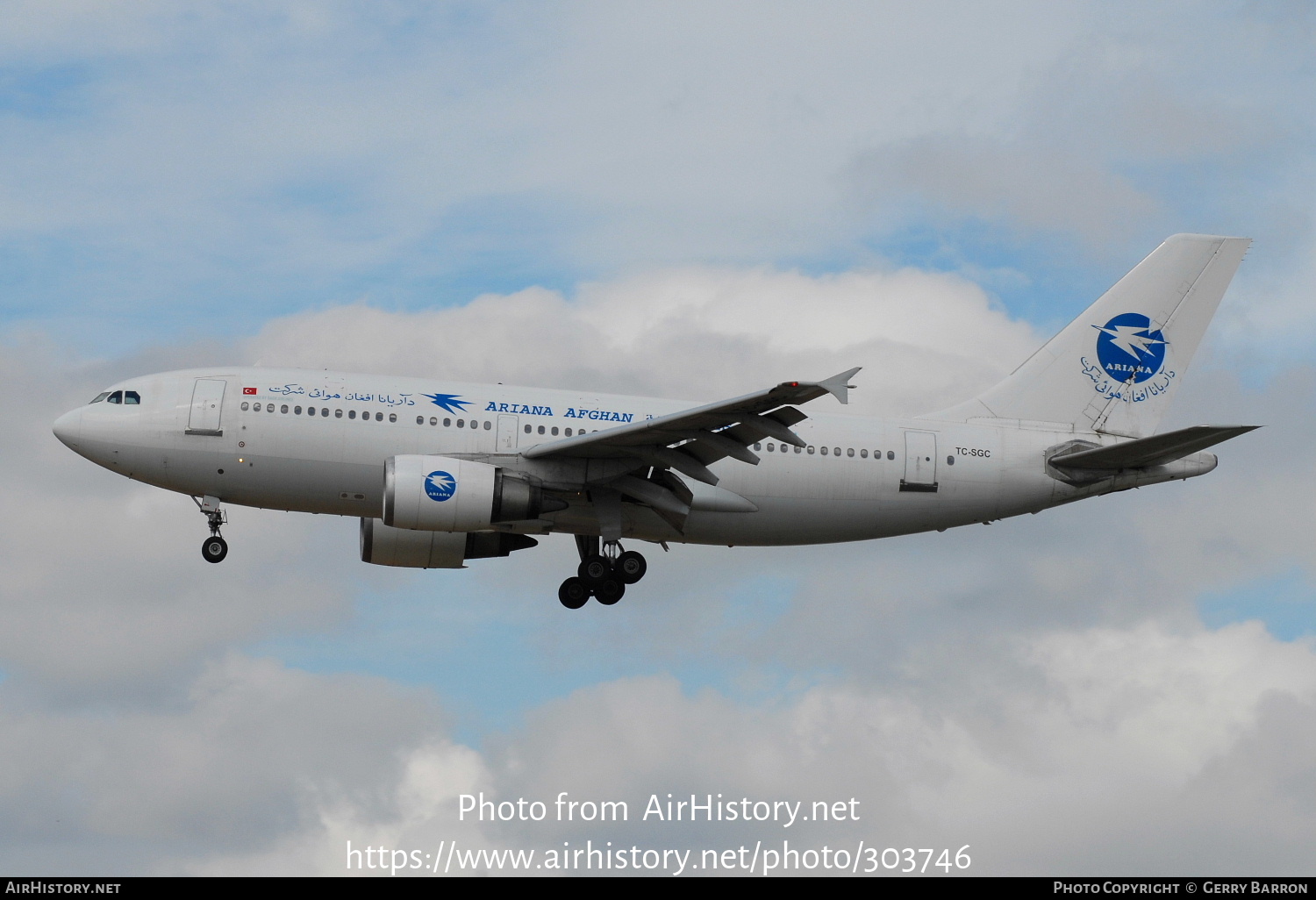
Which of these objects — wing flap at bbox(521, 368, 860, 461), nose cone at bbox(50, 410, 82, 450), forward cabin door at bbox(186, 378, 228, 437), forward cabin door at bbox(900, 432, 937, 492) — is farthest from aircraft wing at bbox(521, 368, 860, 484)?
nose cone at bbox(50, 410, 82, 450)

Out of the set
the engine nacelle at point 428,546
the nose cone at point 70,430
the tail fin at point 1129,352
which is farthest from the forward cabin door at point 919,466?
the nose cone at point 70,430

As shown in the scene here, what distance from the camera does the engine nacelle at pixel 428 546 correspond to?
37281 millimetres

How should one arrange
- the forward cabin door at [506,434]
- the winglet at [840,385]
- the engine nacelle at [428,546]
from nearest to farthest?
the winglet at [840,385]
the forward cabin door at [506,434]
the engine nacelle at [428,546]

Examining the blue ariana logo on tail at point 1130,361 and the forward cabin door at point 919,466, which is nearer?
the forward cabin door at point 919,466

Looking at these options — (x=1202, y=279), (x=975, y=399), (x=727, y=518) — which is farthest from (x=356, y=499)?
(x=1202, y=279)

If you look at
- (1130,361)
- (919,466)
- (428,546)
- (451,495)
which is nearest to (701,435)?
(451,495)

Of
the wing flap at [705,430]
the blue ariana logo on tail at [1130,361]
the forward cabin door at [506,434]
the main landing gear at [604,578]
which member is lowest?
the main landing gear at [604,578]

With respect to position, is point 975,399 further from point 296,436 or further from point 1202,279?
point 296,436

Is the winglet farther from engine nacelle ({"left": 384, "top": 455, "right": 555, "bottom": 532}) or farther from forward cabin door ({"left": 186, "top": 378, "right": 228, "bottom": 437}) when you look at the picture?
forward cabin door ({"left": 186, "top": 378, "right": 228, "bottom": 437})

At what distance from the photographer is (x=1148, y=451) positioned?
114ft

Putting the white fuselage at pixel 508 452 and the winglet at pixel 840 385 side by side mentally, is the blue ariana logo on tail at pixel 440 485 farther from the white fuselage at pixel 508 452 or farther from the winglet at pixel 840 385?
the winglet at pixel 840 385

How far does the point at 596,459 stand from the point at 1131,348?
1479cm

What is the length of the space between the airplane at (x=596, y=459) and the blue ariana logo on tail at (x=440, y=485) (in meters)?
0.04
